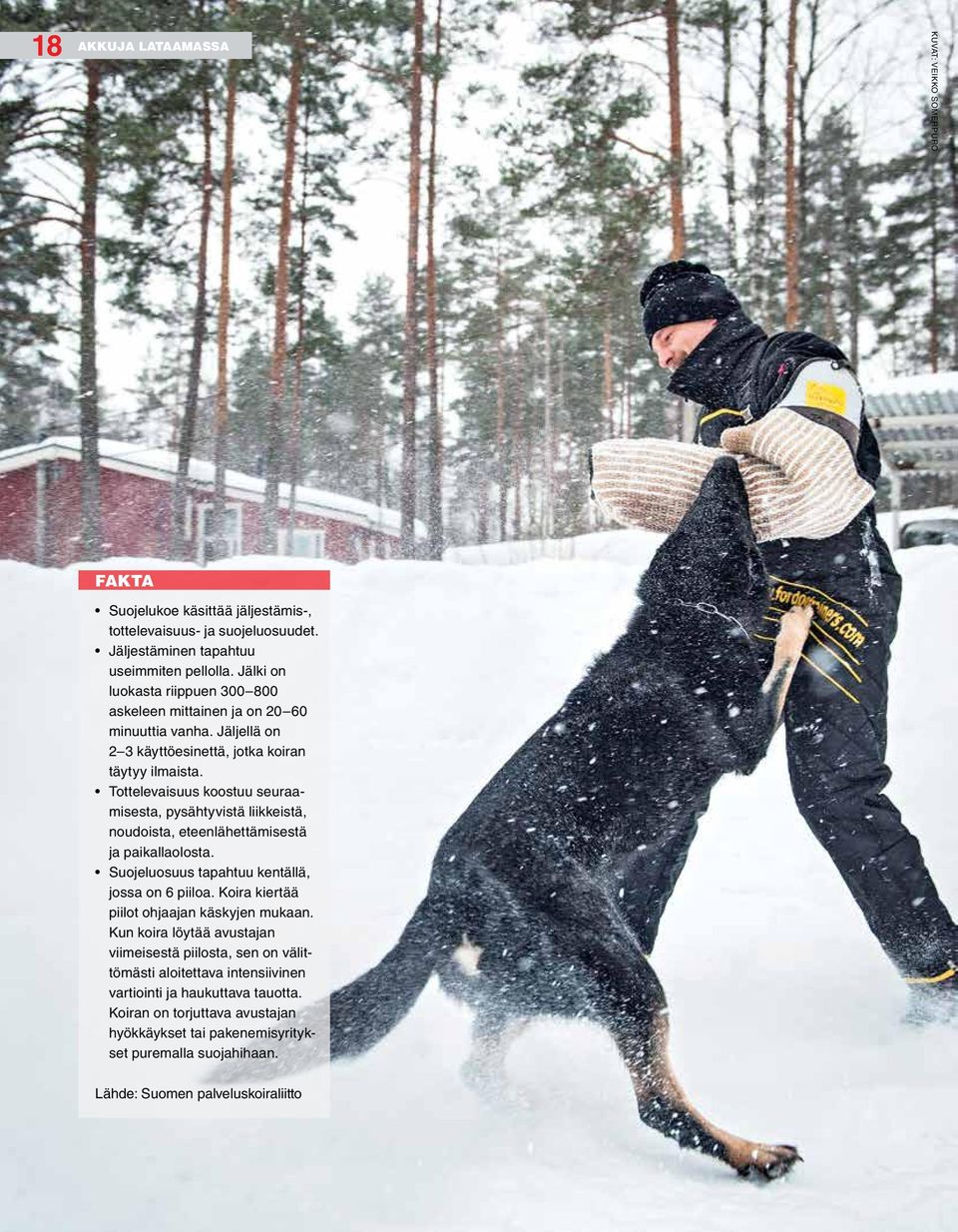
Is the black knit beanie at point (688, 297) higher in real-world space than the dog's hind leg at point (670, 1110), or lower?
higher

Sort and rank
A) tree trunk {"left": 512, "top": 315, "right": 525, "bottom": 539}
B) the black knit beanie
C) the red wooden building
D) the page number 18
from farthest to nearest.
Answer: tree trunk {"left": 512, "top": 315, "right": 525, "bottom": 539} → the red wooden building → the page number 18 → the black knit beanie

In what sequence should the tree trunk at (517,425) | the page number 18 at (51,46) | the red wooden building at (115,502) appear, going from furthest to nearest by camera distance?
the tree trunk at (517,425)
the red wooden building at (115,502)
the page number 18 at (51,46)

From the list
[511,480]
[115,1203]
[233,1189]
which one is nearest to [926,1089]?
[233,1189]

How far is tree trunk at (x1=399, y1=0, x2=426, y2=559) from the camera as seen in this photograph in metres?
7.19

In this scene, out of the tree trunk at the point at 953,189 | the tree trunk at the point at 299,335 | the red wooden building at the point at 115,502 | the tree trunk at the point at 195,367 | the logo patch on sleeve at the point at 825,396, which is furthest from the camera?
the red wooden building at the point at 115,502

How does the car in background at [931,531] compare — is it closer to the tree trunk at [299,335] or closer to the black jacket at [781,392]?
the tree trunk at [299,335]

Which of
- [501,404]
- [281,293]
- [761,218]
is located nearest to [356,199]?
[281,293]

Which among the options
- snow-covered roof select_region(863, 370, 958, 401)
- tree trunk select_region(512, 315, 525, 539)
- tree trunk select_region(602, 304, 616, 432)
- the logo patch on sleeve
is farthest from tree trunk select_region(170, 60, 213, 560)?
tree trunk select_region(512, 315, 525, 539)

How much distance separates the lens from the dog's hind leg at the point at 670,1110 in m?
1.56

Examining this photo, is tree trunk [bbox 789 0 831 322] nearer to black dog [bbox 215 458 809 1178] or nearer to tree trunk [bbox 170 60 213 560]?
tree trunk [bbox 170 60 213 560]

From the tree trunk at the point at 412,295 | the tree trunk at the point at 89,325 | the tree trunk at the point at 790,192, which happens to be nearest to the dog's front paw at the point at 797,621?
the tree trunk at the point at 89,325

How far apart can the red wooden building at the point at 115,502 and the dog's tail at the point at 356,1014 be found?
36.5ft

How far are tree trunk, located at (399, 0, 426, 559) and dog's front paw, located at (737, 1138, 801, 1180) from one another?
7771 mm

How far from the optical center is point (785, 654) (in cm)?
198
